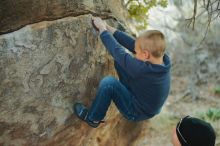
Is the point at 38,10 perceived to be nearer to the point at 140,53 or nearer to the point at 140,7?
the point at 140,53

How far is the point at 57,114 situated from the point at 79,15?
3.48ft

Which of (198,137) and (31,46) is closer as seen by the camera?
(198,137)

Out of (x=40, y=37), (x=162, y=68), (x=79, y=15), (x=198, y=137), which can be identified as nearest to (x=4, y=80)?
(x=40, y=37)

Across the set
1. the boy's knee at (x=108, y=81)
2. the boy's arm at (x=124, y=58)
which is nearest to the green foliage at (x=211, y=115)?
the boy's knee at (x=108, y=81)

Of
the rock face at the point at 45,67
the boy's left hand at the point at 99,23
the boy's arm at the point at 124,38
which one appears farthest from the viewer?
the boy's arm at the point at 124,38

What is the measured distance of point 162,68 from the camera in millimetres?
4371

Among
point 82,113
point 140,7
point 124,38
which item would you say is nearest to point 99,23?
point 124,38

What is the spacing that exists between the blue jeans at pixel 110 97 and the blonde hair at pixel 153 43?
19.8 inches

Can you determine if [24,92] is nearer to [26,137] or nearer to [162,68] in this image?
[26,137]

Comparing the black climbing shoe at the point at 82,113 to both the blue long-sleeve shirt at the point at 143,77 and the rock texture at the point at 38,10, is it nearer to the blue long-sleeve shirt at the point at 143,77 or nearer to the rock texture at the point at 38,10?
the blue long-sleeve shirt at the point at 143,77

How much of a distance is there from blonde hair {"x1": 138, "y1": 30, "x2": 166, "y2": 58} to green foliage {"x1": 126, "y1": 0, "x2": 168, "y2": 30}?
77.1 inches

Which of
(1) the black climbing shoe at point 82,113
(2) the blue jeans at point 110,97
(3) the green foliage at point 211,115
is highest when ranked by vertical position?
(2) the blue jeans at point 110,97

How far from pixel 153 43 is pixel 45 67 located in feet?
3.74

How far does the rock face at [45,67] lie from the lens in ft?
14.9
